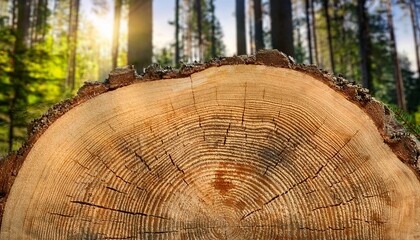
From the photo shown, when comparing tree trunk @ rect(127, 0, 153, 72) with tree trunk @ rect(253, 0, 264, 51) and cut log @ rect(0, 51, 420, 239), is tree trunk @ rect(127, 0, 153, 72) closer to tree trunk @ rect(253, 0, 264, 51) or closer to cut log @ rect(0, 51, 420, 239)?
cut log @ rect(0, 51, 420, 239)

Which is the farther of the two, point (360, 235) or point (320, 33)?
point (320, 33)

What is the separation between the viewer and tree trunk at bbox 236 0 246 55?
2027 cm

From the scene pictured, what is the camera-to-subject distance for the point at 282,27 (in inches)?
324

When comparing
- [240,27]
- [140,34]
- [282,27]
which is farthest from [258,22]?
[140,34]

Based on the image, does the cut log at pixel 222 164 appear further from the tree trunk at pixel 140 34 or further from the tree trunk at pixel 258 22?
the tree trunk at pixel 258 22

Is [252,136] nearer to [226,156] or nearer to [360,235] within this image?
[226,156]

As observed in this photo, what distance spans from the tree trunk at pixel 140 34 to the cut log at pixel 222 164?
5.41m

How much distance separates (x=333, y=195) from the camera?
2.12 metres

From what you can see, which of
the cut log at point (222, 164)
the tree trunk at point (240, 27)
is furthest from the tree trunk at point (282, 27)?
the tree trunk at point (240, 27)

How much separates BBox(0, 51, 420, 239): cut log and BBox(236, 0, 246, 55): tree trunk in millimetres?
16697

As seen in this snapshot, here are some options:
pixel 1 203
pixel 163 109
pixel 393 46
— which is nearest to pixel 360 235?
pixel 163 109

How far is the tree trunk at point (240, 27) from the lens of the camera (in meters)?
20.3

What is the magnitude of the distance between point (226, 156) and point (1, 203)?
39.6 inches

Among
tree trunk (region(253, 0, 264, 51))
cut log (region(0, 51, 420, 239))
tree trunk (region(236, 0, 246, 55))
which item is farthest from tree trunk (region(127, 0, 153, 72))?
tree trunk (region(236, 0, 246, 55))
